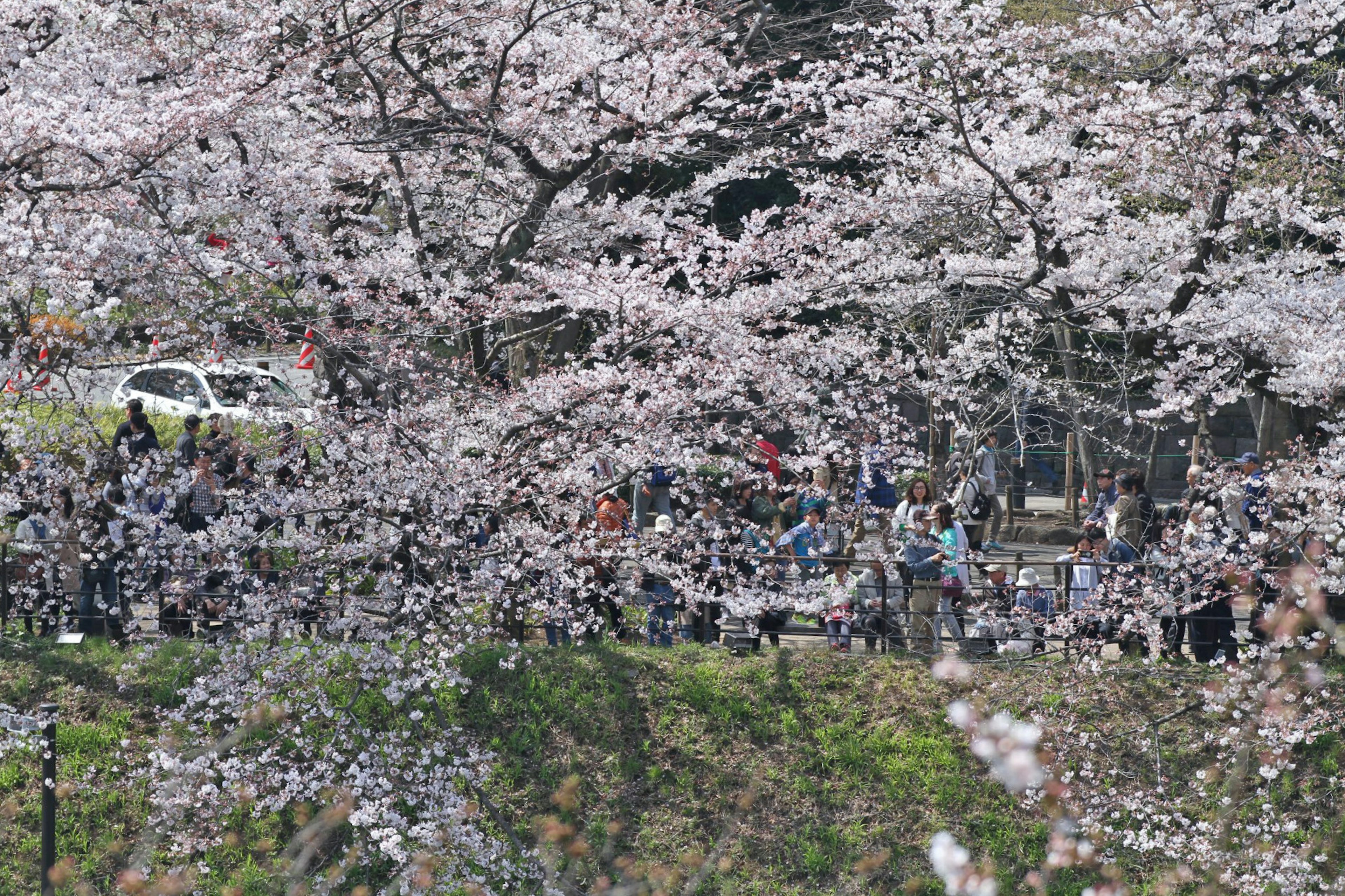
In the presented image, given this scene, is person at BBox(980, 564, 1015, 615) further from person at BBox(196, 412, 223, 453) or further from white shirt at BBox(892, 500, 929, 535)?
person at BBox(196, 412, 223, 453)

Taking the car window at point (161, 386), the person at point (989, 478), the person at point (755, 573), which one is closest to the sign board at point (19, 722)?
the person at point (755, 573)

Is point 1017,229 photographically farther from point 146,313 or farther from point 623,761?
point 146,313

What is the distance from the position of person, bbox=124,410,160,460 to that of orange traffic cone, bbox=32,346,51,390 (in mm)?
1779

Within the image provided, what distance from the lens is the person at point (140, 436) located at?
1069cm

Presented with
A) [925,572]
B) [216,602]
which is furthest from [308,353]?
[925,572]

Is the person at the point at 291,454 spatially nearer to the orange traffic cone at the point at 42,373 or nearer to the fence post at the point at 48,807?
the orange traffic cone at the point at 42,373

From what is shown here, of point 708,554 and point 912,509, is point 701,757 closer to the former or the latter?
point 708,554

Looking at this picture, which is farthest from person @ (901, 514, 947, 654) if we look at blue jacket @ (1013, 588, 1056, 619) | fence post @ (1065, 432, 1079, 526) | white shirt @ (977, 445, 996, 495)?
fence post @ (1065, 432, 1079, 526)

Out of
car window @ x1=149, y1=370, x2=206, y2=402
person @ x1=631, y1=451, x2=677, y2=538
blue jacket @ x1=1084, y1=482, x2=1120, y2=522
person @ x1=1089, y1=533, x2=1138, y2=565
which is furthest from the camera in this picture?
car window @ x1=149, y1=370, x2=206, y2=402

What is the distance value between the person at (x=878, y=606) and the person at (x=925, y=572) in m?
0.14

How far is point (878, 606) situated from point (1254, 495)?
3115mm

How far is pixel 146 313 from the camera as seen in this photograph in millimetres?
8539

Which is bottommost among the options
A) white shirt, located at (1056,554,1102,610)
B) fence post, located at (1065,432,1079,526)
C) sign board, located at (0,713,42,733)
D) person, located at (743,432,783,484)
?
fence post, located at (1065,432,1079,526)

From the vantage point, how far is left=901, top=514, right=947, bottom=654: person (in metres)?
9.84
